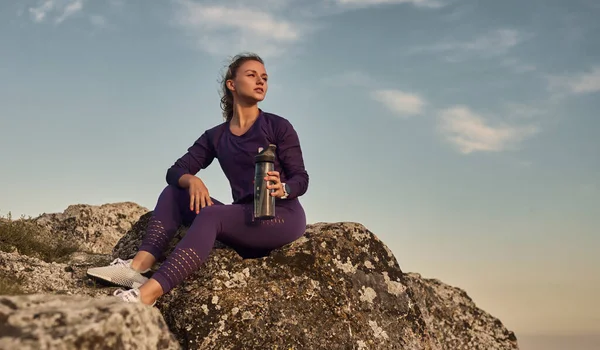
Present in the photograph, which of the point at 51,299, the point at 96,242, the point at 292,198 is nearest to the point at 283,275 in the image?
the point at 292,198

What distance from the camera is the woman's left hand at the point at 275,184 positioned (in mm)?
6348

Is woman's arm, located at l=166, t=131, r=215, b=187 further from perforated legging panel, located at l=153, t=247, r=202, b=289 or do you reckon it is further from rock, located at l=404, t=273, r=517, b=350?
rock, located at l=404, t=273, r=517, b=350

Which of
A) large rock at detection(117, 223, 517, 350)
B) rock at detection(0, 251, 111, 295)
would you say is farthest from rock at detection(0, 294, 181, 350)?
rock at detection(0, 251, 111, 295)

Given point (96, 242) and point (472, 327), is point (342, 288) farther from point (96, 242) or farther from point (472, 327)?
point (96, 242)

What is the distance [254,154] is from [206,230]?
41.9 inches

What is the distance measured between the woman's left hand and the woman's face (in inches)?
44.6

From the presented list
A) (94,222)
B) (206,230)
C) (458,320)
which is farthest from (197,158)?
(94,222)

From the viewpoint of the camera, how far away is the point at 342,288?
21.3 feet

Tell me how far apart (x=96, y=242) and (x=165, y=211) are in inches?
261

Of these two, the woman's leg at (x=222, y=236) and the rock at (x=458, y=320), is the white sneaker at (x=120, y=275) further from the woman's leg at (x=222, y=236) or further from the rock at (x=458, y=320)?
the rock at (x=458, y=320)

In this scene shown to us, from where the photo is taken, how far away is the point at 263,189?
250 inches

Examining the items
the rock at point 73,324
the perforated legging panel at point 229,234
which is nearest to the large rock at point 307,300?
the perforated legging panel at point 229,234

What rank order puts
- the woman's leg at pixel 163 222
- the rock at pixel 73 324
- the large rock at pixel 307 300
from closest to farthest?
the rock at pixel 73 324, the large rock at pixel 307 300, the woman's leg at pixel 163 222

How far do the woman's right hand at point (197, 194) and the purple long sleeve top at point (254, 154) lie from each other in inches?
12.9
